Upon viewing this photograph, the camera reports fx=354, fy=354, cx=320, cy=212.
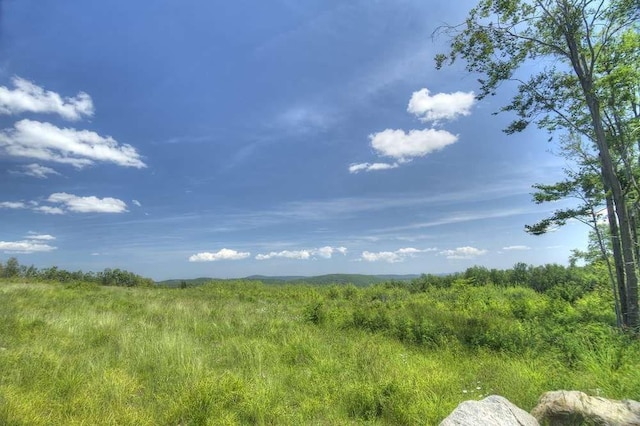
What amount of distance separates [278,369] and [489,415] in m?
4.58

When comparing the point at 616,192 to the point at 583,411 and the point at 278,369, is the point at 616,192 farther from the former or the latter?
the point at 278,369

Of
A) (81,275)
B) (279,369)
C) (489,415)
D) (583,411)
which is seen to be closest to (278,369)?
(279,369)

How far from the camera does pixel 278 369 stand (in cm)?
754

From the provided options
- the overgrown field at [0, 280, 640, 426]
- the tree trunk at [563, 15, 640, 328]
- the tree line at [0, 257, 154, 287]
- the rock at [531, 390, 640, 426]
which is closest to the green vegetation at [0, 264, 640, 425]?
the overgrown field at [0, 280, 640, 426]

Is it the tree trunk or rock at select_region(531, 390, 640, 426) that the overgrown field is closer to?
rock at select_region(531, 390, 640, 426)

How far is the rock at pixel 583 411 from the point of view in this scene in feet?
13.7

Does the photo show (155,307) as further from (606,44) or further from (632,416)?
(606,44)

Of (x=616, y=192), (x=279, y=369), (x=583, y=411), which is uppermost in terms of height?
(x=616, y=192)

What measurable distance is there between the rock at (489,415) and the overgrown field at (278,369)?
3.77 ft

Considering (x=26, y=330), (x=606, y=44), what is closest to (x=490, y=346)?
(x=606, y=44)

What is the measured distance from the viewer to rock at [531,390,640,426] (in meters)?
4.17

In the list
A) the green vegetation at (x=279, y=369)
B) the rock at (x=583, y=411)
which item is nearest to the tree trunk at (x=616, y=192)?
the green vegetation at (x=279, y=369)

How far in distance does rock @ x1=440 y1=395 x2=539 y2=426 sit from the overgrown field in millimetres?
1148

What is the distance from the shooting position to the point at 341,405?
19.1ft
